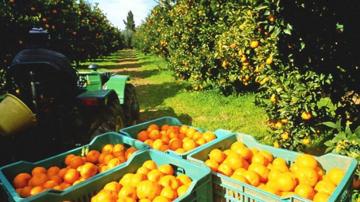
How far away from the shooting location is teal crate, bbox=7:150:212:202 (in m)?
2.45

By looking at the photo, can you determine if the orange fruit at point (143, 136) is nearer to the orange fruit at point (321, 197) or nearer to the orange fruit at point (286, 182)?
the orange fruit at point (286, 182)

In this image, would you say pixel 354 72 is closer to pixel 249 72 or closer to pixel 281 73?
pixel 281 73

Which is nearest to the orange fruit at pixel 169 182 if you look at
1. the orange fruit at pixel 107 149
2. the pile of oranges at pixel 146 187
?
the pile of oranges at pixel 146 187

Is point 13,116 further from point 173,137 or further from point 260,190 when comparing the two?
point 260,190

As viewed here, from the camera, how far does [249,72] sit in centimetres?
810

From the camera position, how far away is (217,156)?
310cm

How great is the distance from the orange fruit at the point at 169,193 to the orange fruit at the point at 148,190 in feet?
0.16

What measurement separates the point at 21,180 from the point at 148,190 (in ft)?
3.95

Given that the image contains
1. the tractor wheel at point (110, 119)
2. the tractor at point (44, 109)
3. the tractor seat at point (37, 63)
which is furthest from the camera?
the tractor wheel at point (110, 119)

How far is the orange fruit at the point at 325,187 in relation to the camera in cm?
246

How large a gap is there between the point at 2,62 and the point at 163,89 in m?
6.83

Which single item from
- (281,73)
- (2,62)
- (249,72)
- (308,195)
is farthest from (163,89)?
(308,195)

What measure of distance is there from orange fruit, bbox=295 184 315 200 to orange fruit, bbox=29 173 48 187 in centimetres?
220

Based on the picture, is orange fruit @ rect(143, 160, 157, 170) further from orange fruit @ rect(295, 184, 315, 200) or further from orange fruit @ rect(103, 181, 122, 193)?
orange fruit @ rect(295, 184, 315, 200)
